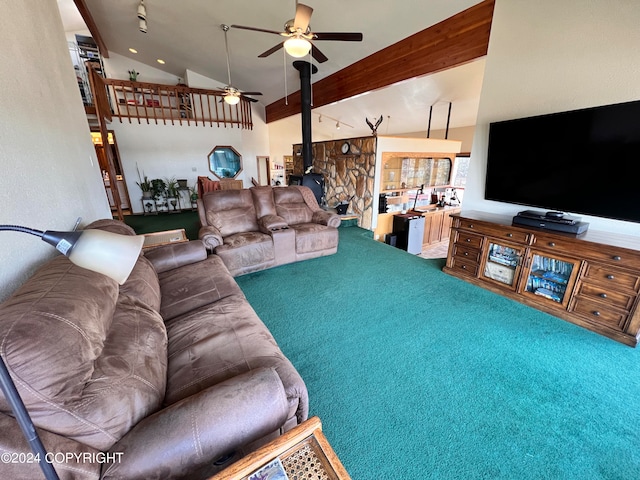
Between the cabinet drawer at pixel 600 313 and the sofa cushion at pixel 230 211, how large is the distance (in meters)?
3.52

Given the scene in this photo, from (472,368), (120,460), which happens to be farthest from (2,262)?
(472,368)

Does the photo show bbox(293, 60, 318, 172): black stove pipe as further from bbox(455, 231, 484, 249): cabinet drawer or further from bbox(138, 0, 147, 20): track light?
bbox(455, 231, 484, 249): cabinet drawer

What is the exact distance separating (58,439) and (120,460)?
0.18 meters

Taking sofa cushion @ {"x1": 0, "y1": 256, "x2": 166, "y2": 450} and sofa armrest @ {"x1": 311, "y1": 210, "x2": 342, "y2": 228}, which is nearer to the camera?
sofa cushion @ {"x1": 0, "y1": 256, "x2": 166, "y2": 450}

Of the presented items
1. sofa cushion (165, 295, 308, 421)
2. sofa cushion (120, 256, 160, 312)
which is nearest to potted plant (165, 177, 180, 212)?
sofa cushion (120, 256, 160, 312)

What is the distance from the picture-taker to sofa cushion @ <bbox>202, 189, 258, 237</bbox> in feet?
11.1

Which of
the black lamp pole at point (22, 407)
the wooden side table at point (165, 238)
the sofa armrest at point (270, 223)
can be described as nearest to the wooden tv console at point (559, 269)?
the sofa armrest at point (270, 223)

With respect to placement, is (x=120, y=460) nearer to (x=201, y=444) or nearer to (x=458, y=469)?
(x=201, y=444)

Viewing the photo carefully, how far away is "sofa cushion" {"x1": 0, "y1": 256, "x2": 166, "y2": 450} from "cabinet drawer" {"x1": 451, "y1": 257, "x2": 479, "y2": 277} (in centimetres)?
307

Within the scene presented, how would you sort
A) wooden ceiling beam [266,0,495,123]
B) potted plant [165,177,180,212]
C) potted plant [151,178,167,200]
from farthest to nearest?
potted plant [165,177,180,212], potted plant [151,178,167,200], wooden ceiling beam [266,0,495,123]

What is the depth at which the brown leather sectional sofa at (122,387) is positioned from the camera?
2.39 feet

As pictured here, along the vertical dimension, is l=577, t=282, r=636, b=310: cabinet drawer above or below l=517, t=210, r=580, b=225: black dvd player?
below

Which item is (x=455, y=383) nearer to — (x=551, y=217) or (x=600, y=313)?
(x=600, y=313)

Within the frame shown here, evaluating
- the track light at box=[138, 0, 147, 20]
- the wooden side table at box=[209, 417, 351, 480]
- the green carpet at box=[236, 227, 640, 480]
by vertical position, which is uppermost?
the track light at box=[138, 0, 147, 20]
